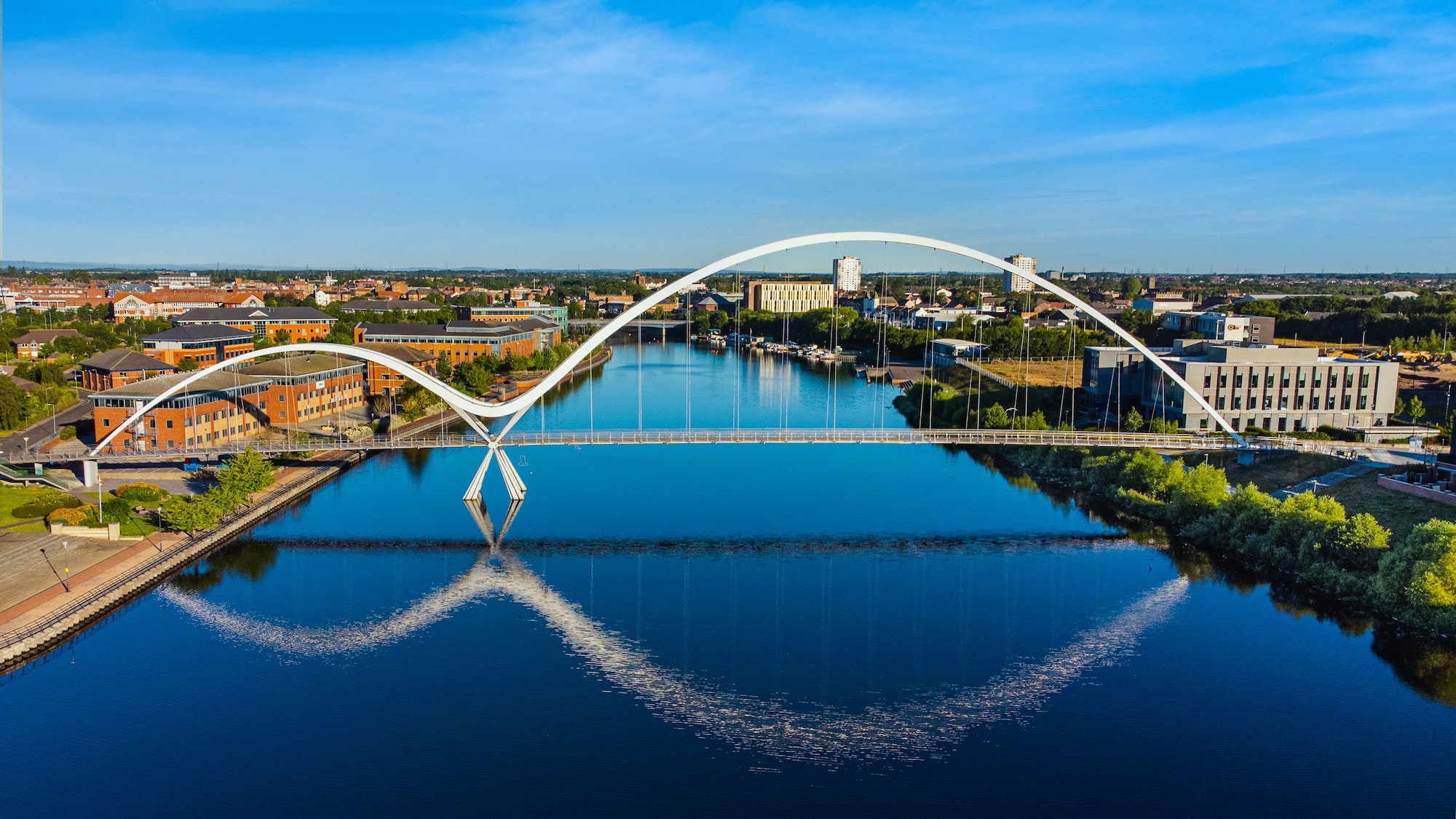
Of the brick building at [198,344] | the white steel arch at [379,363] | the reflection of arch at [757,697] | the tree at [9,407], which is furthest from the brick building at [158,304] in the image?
the reflection of arch at [757,697]

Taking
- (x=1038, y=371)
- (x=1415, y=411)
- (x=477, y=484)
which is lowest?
(x=477, y=484)

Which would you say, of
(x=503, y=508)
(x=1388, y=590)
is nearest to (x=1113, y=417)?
(x=1388, y=590)

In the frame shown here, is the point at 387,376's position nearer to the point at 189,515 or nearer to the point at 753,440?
the point at 189,515

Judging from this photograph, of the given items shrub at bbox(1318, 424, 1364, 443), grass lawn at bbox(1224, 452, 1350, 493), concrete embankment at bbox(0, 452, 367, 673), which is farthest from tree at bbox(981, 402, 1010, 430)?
concrete embankment at bbox(0, 452, 367, 673)

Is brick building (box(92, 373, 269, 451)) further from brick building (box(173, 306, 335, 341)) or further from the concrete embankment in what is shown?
brick building (box(173, 306, 335, 341))

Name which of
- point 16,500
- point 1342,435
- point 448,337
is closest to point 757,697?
point 16,500

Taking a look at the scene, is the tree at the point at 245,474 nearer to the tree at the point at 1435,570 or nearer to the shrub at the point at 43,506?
the shrub at the point at 43,506

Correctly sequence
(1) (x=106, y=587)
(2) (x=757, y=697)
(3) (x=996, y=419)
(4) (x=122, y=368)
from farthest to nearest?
1. (4) (x=122, y=368)
2. (3) (x=996, y=419)
3. (1) (x=106, y=587)
4. (2) (x=757, y=697)
